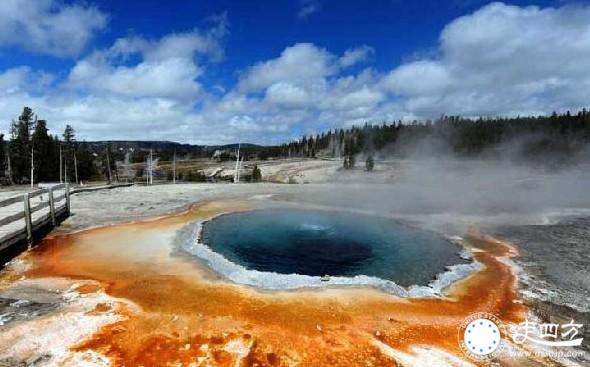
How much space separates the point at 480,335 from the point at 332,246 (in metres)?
7.12

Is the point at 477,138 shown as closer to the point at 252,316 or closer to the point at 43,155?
the point at 43,155

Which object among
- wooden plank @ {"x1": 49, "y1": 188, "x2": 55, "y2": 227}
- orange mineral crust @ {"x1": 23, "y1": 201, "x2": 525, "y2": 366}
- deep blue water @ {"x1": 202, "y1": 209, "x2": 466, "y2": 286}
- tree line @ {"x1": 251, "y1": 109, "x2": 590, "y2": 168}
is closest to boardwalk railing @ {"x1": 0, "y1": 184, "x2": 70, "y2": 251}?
wooden plank @ {"x1": 49, "y1": 188, "x2": 55, "y2": 227}

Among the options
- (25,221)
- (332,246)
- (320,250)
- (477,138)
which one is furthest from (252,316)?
(477,138)

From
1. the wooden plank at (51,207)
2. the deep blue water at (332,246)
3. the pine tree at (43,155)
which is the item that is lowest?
the deep blue water at (332,246)

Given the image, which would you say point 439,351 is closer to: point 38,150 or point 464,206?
point 464,206

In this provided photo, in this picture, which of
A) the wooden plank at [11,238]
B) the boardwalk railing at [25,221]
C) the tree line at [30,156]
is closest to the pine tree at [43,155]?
the tree line at [30,156]

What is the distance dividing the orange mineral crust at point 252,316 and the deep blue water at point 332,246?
1.66 metres

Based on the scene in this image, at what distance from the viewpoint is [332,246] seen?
44.5 feet

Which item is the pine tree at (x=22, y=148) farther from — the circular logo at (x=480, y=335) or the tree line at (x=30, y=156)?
the circular logo at (x=480, y=335)

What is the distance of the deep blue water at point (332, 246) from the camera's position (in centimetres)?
1090

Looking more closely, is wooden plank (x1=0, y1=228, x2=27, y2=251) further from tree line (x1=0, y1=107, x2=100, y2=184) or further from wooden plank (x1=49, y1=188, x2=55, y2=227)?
tree line (x1=0, y1=107, x2=100, y2=184)

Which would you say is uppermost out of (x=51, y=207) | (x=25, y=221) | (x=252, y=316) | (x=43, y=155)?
(x=43, y=155)

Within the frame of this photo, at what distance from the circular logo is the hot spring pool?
2.16 m

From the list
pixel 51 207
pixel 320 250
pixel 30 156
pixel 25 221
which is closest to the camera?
pixel 25 221
